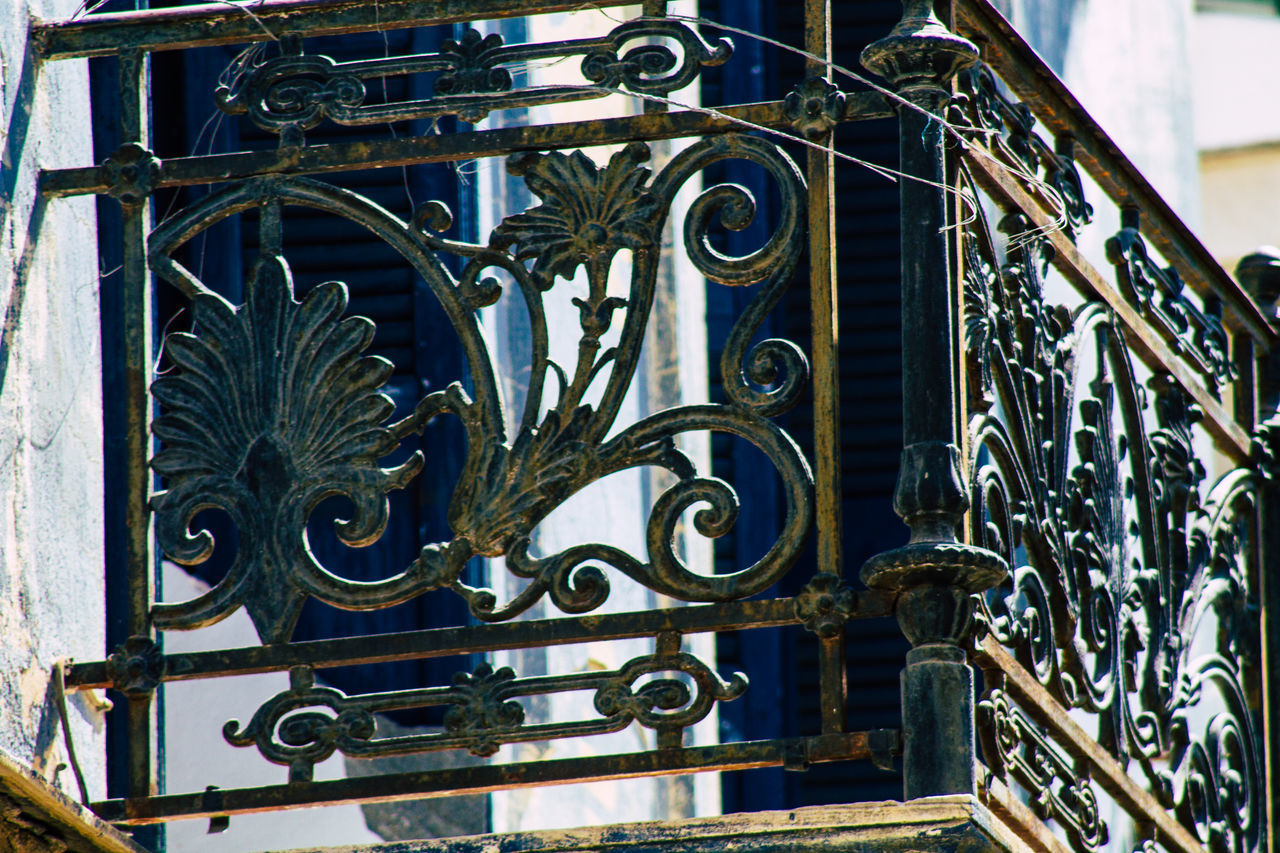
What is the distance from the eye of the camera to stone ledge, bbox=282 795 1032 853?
3736 mm

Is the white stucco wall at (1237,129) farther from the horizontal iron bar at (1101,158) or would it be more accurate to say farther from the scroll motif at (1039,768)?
the scroll motif at (1039,768)

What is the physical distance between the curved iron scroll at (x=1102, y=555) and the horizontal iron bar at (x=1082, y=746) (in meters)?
0.05

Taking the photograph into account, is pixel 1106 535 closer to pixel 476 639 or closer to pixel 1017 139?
pixel 1017 139

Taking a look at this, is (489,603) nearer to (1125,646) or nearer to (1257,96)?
(1125,646)

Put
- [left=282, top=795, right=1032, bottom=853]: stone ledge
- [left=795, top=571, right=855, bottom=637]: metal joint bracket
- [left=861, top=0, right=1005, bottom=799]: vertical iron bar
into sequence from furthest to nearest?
[left=795, top=571, right=855, bottom=637]: metal joint bracket → [left=861, top=0, right=1005, bottom=799]: vertical iron bar → [left=282, top=795, right=1032, bottom=853]: stone ledge

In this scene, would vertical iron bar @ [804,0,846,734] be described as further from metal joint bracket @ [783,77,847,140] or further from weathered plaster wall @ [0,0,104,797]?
weathered plaster wall @ [0,0,104,797]

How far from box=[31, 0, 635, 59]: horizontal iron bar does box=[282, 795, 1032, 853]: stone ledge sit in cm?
143

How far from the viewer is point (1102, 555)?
4.89 m

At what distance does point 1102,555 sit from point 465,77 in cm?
157

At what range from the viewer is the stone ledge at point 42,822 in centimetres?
398

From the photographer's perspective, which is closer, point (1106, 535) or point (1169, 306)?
point (1106, 535)

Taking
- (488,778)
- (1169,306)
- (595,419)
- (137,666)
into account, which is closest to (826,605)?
(595,419)

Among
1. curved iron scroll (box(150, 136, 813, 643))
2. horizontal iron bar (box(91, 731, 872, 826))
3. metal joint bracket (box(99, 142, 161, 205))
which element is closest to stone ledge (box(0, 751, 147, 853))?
horizontal iron bar (box(91, 731, 872, 826))

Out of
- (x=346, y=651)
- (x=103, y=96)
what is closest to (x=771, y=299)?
(x=346, y=651)
